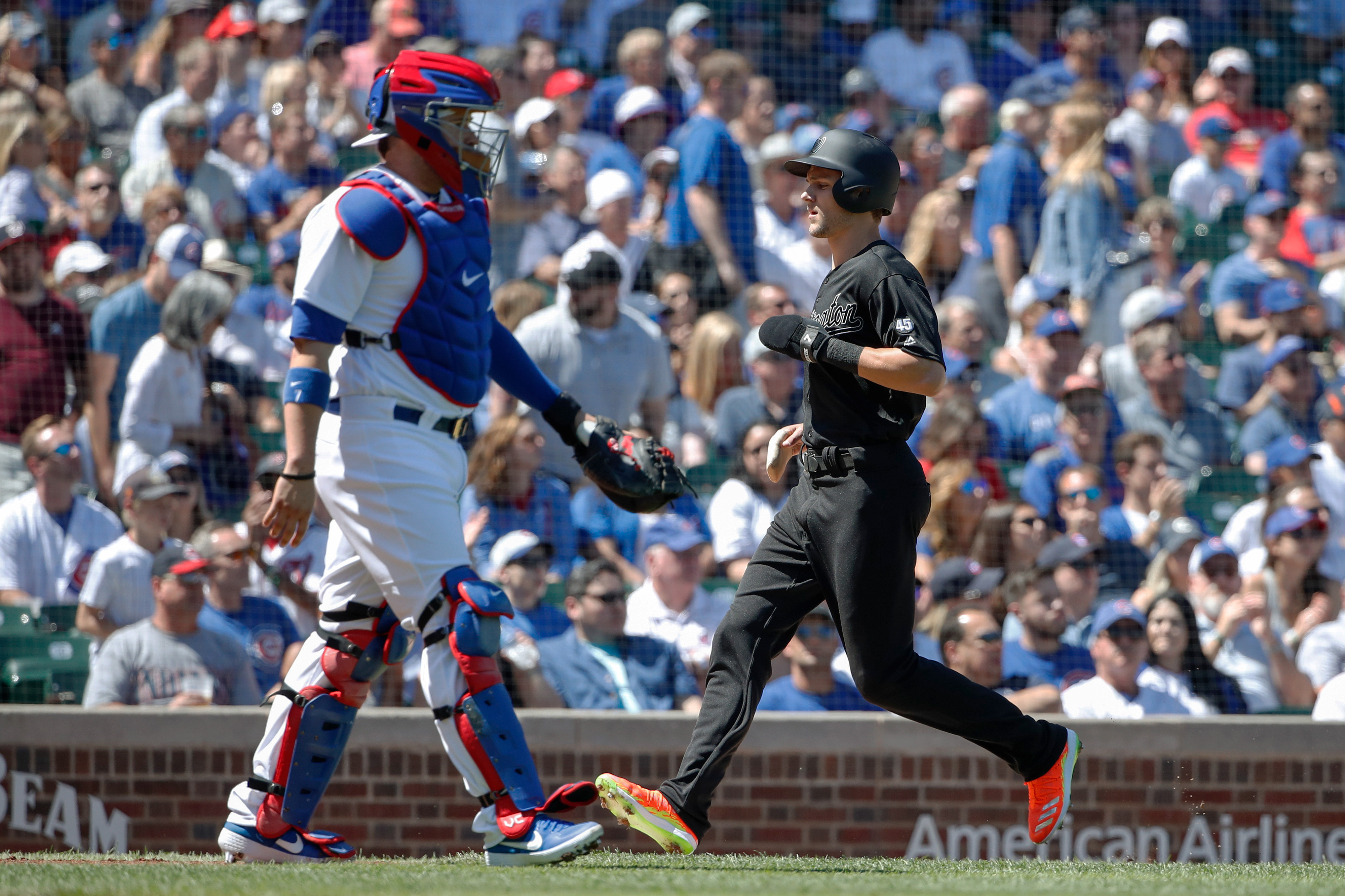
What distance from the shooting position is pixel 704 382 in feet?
26.0

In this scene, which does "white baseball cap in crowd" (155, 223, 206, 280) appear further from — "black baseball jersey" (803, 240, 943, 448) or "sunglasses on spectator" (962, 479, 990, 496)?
"black baseball jersey" (803, 240, 943, 448)

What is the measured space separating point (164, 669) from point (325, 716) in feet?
6.94

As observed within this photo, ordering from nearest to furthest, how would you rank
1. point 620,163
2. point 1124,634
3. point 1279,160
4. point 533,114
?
point 1124,634
point 533,114
point 620,163
point 1279,160

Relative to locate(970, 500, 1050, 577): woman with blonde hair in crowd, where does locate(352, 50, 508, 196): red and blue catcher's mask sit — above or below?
above

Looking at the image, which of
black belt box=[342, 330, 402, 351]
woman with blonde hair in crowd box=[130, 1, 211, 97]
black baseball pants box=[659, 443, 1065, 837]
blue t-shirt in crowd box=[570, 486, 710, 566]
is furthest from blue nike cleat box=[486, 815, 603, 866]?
woman with blonde hair in crowd box=[130, 1, 211, 97]

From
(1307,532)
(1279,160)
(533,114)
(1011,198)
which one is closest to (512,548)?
(1307,532)

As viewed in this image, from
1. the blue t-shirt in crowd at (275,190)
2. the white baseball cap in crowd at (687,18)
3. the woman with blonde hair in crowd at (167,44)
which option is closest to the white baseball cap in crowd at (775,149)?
the white baseball cap in crowd at (687,18)

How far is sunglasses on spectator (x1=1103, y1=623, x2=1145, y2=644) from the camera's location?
6.24 metres

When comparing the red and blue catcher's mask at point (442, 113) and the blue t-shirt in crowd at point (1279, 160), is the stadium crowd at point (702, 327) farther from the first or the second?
the red and blue catcher's mask at point (442, 113)

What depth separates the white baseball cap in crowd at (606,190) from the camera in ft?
28.0

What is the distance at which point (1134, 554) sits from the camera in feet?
23.9

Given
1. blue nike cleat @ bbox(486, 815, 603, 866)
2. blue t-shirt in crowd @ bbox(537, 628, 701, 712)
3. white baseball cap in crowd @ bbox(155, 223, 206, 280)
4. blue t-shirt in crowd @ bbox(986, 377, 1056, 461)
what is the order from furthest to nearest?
1. blue t-shirt in crowd @ bbox(986, 377, 1056, 461)
2. white baseball cap in crowd @ bbox(155, 223, 206, 280)
3. blue t-shirt in crowd @ bbox(537, 628, 701, 712)
4. blue nike cleat @ bbox(486, 815, 603, 866)

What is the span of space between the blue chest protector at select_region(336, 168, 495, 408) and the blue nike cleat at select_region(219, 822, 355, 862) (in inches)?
48.2

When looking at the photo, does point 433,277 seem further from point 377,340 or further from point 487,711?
point 487,711
